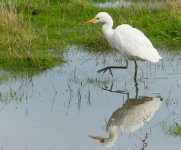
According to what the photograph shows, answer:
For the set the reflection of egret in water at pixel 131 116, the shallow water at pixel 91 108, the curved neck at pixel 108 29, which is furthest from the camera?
the curved neck at pixel 108 29

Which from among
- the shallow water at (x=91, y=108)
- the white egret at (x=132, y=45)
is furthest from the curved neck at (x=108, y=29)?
the shallow water at (x=91, y=108)

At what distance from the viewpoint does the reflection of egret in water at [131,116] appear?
872cm

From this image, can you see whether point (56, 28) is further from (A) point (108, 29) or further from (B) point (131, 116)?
(B) point (131, 116)

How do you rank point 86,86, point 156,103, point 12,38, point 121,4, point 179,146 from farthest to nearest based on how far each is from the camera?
point 121,4
point 12,38
point 86,86
point 156,103
point 179,146

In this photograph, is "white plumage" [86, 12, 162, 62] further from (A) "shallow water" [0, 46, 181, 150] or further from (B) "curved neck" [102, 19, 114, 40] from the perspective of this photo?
(A) "shallow water" [0, 46, 181, 150]

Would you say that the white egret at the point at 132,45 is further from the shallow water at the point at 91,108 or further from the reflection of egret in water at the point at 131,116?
the reflection of egret in water at the point at 131,116

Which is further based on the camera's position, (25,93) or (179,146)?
(25,93)

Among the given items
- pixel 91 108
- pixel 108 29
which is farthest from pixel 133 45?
pixel 91 108

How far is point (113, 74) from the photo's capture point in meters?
12.2

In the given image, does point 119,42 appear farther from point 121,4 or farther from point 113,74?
point 121,4

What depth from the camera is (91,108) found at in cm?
991

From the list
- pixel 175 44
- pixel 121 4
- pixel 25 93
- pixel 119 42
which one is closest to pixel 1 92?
pixel 25 93

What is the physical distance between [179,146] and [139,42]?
3.65 meters

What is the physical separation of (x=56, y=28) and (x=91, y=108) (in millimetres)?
6048
